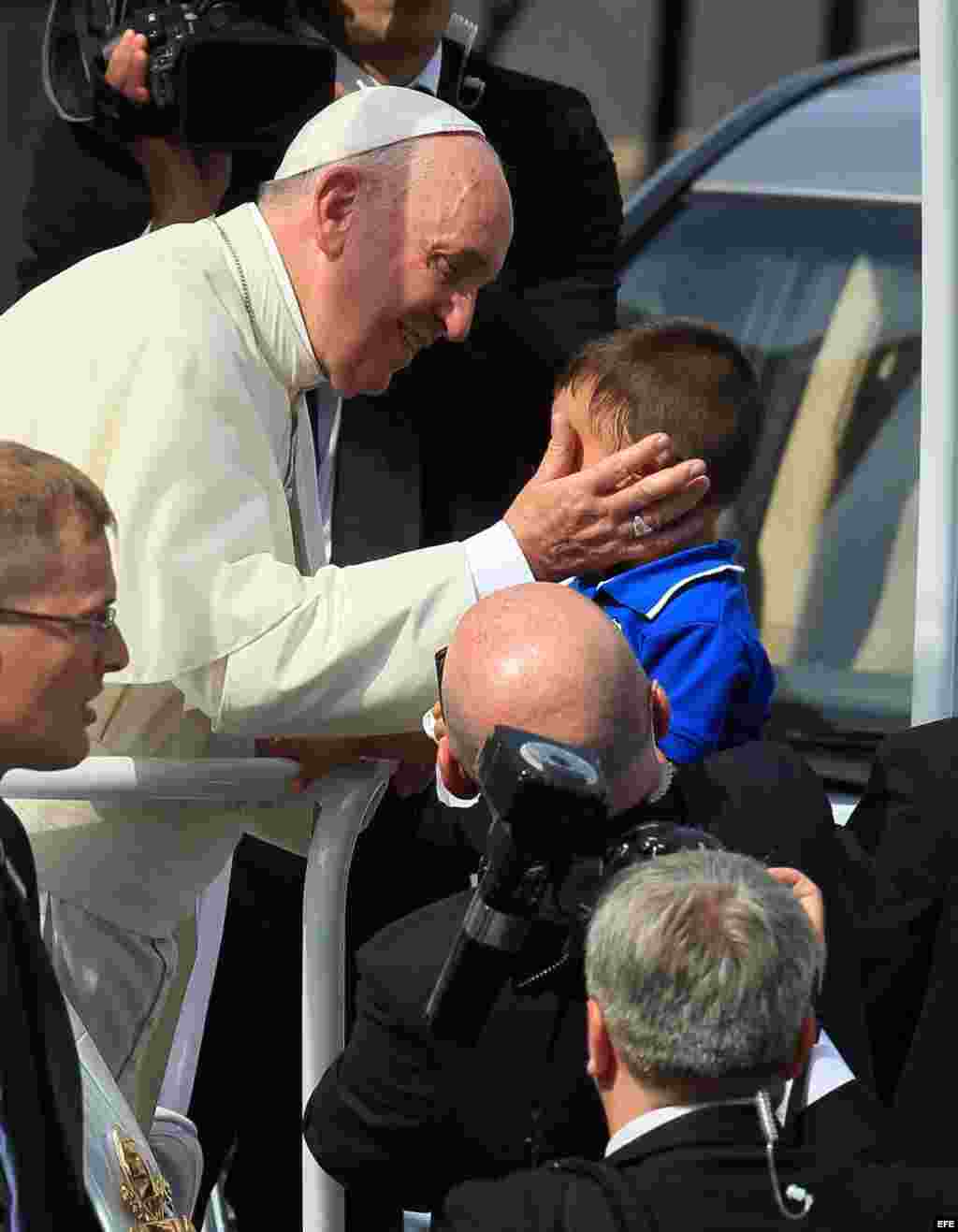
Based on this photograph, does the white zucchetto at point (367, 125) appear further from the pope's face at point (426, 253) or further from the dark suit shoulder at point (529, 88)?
the dark suit shoulder at point (529, 88)

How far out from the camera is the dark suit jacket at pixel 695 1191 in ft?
6.40

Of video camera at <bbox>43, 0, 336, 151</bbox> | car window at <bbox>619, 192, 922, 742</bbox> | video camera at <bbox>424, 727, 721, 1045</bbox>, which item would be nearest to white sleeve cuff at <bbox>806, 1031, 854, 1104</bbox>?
video camera at <bbox>424, 727, 721, 1045</bbox>

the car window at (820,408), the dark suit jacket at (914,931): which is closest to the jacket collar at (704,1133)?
the dark suit jacket at (914,931)

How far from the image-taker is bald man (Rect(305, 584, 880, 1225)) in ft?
7.29

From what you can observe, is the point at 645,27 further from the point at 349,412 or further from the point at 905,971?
the point at 905,971

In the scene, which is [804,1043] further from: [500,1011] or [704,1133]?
[500,1011]

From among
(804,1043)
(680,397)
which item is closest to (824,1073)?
(804,1043)

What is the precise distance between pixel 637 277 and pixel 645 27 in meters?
5.09

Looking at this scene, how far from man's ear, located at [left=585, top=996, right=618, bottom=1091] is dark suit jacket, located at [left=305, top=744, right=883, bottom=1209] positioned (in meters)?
0.18

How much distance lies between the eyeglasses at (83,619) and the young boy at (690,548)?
74cm

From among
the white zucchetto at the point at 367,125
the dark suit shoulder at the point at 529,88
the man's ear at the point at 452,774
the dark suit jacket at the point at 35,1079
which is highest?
the white zucchetto at the point at 367,125

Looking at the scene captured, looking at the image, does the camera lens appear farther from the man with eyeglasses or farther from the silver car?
the silver car

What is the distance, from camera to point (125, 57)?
11.2ft

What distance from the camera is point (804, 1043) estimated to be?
6.67 feet
